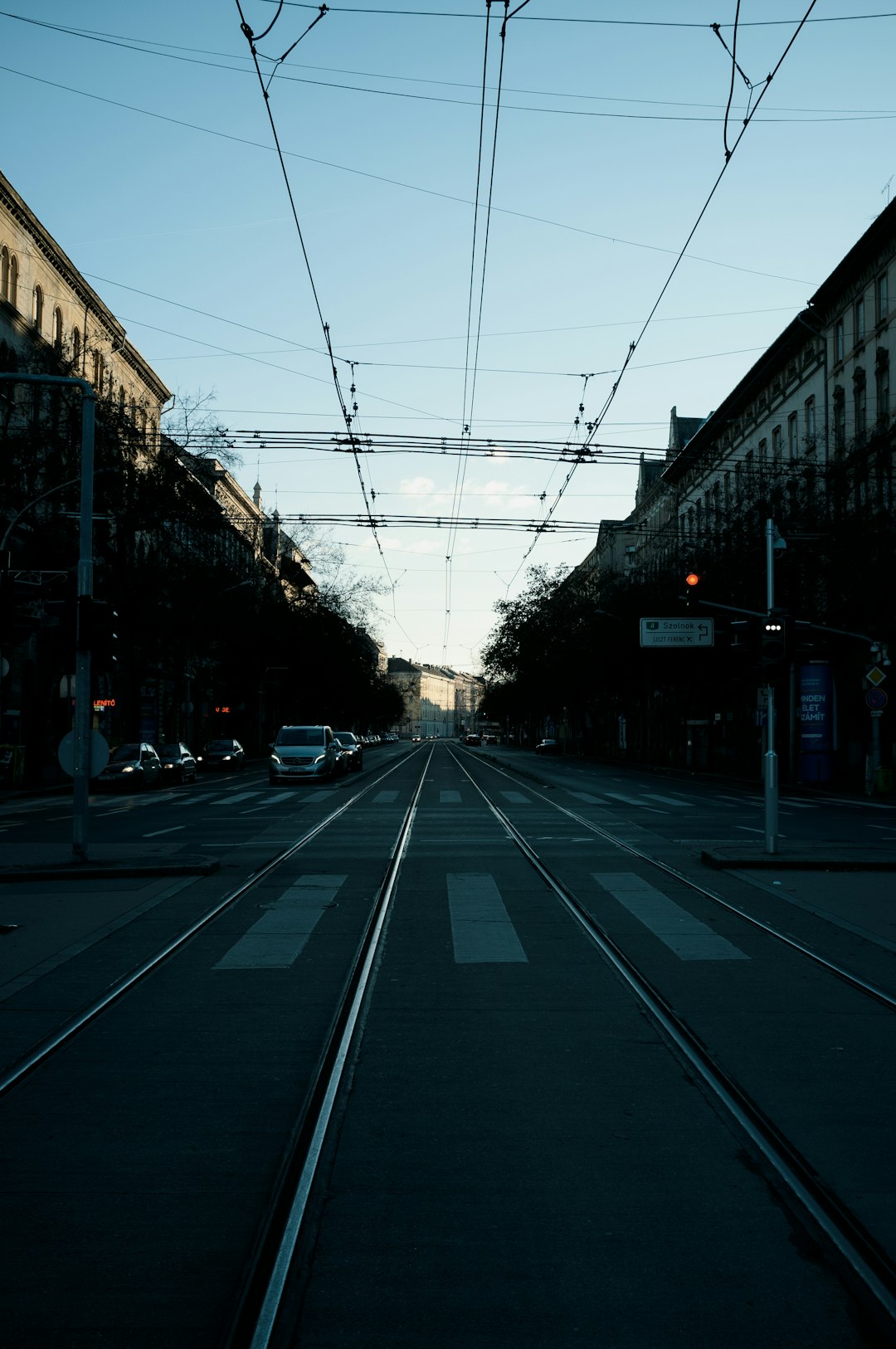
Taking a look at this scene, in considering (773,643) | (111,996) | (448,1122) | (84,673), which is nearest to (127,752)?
(84,673)

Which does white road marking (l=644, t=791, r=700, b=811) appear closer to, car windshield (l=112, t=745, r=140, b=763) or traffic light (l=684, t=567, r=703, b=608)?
traffic light (l=684, t=567, r=703, b=608)

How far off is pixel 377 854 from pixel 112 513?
28.5 meters

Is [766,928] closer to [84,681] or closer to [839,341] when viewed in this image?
[84,681]

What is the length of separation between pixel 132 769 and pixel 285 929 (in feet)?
97.7

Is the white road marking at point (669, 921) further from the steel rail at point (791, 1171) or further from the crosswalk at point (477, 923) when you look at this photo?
the steel rail at point (791, 1171)

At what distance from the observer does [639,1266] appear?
4.10m

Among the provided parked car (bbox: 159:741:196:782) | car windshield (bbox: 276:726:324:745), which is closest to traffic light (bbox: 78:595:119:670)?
car windshield (bbox: 276:726:324:745)

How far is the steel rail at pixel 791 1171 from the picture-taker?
13.3ft

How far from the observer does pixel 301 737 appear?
42.7 metres

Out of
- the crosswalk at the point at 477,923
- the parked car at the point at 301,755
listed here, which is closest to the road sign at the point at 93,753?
the crosswalk at the point at 477,923

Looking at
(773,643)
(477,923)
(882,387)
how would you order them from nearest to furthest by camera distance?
(477,923)
(773,643)
(882,387)

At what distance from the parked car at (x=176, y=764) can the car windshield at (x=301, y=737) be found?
4.13m

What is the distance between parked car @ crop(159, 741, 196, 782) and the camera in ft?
145

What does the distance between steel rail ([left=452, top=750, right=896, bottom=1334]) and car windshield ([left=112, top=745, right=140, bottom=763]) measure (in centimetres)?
3311
